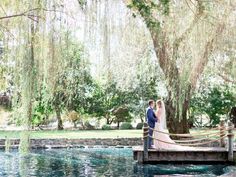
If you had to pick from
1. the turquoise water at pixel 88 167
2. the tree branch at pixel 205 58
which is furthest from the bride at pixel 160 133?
the tree branch at pixel 205 58

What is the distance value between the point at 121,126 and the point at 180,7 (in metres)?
16.6

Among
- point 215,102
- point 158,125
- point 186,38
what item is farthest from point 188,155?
point 215,102

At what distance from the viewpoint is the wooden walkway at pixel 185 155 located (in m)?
12.5

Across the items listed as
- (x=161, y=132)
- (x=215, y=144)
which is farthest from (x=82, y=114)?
(x=161, y=132)

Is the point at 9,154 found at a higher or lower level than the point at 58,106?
lower

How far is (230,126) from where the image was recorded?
12.8 metres

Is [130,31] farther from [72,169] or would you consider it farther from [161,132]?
[72,169]

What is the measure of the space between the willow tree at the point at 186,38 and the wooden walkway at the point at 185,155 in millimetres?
1868

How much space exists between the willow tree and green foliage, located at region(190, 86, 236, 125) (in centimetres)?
1124

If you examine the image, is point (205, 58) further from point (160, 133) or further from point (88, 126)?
point (88, 126)

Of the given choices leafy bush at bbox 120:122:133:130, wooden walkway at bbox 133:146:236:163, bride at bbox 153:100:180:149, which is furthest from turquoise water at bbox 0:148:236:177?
leafy bush at bbox 120:122:133:130

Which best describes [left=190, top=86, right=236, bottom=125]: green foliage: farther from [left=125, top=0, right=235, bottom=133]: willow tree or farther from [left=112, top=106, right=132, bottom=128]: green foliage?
[left=125, top=0, right=235, bottom=133]: willow tree

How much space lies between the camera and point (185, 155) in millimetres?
12648

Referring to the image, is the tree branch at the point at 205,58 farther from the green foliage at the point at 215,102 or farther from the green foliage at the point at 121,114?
the green foliage at the point at 121,114
